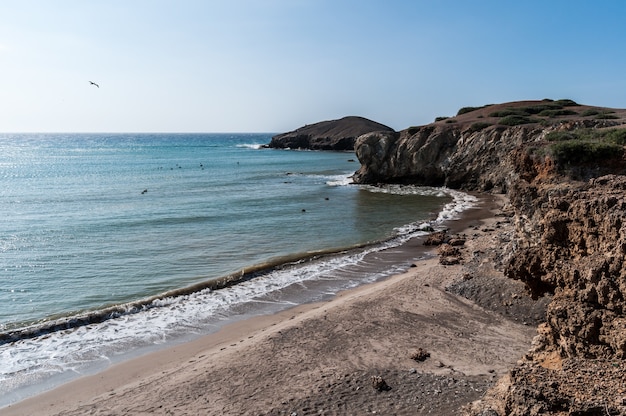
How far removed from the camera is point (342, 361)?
11469mm

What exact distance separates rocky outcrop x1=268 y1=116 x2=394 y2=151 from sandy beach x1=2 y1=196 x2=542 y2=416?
117 meters

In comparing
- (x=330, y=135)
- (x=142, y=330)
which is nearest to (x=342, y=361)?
(x=142, y=330)

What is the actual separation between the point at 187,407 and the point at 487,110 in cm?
5882

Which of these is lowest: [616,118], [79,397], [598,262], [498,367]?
[79,397]

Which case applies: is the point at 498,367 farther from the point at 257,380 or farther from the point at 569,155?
the point at 569,155

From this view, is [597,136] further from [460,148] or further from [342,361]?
[460,148]

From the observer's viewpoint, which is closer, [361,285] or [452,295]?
[452,295]

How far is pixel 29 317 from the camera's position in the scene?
16.0m

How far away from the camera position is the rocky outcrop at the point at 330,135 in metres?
132

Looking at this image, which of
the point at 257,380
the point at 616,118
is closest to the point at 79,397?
the point at 257,380

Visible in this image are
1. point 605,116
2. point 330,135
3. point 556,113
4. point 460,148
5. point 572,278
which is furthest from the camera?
point 330,135

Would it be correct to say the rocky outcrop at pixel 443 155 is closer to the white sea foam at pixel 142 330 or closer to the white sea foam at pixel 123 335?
the white sea foam at pixel 142 330

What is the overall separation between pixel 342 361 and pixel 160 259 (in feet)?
45.1

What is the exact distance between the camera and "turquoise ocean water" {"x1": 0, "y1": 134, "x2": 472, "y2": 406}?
1454cm
